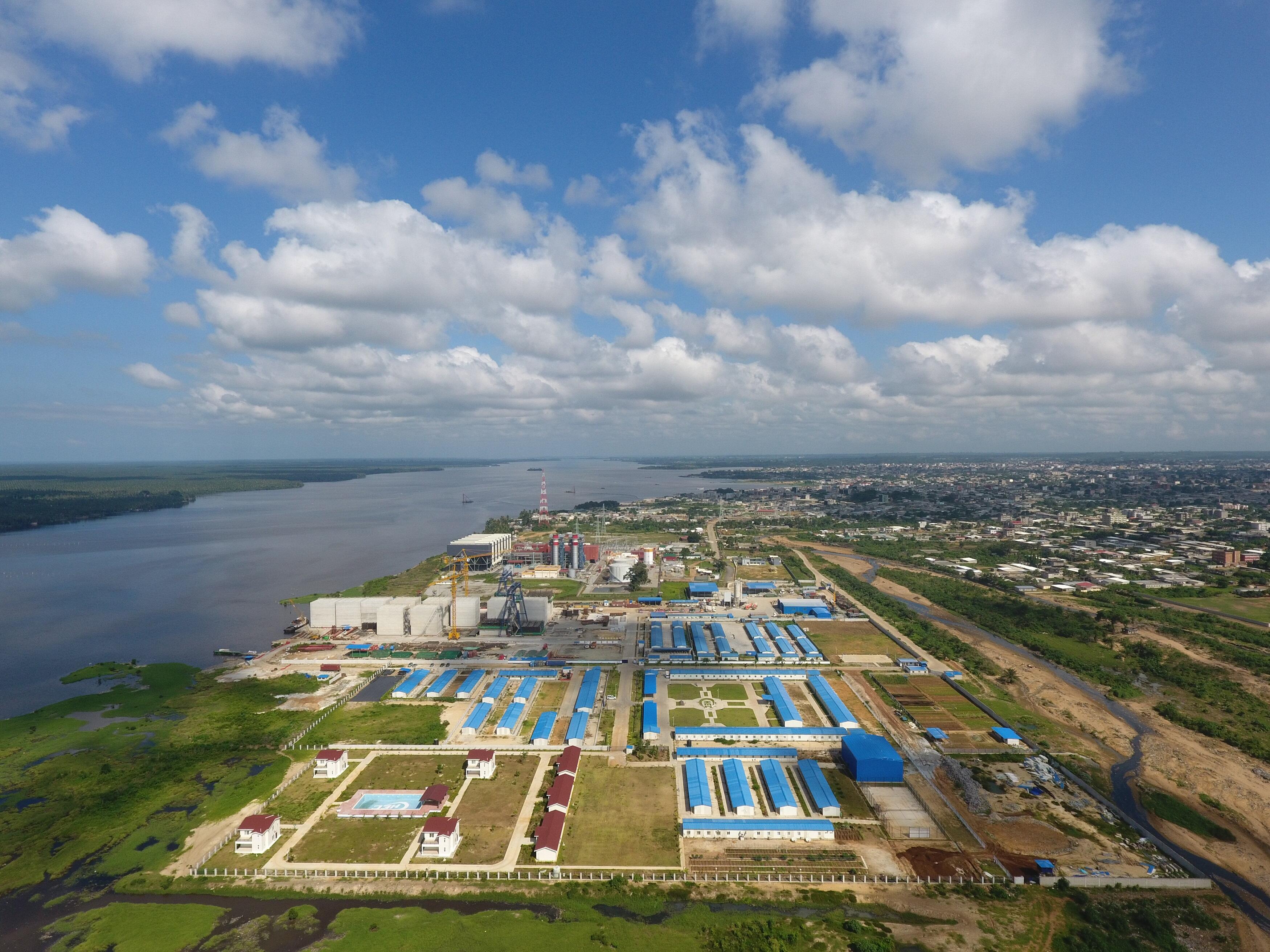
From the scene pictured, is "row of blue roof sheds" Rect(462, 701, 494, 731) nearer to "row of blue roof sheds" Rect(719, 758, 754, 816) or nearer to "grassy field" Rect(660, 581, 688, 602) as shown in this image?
"row of blue roof sheds" Rect(719, 758, 754, 816)

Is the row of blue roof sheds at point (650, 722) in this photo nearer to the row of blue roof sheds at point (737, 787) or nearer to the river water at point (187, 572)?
the row of blue roof sheds at point (737, 787)

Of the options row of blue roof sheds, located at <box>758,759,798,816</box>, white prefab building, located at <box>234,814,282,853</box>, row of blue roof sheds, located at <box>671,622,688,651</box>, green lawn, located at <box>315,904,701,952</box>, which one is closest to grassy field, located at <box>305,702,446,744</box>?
white prefab building, located at <box>234,814,282,853</box>

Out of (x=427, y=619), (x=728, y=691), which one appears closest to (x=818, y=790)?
(x=728, y=691)

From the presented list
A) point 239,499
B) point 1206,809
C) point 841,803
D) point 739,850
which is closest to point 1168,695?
point 1206,809

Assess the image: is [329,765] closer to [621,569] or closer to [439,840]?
[439,840]

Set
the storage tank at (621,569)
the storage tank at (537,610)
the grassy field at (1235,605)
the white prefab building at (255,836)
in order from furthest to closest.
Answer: the storage tank at (621,569), the grassy field at (1235,605), the storage tank at (537,610), the white prefab building at (255,836)

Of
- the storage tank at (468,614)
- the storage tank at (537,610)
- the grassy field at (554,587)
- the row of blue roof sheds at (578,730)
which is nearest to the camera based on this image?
the row of blue roof sheds at (578,730)

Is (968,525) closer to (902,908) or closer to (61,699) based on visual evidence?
(902,908)

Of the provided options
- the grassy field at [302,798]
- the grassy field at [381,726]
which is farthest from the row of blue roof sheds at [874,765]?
the grassy field at [302,798]
